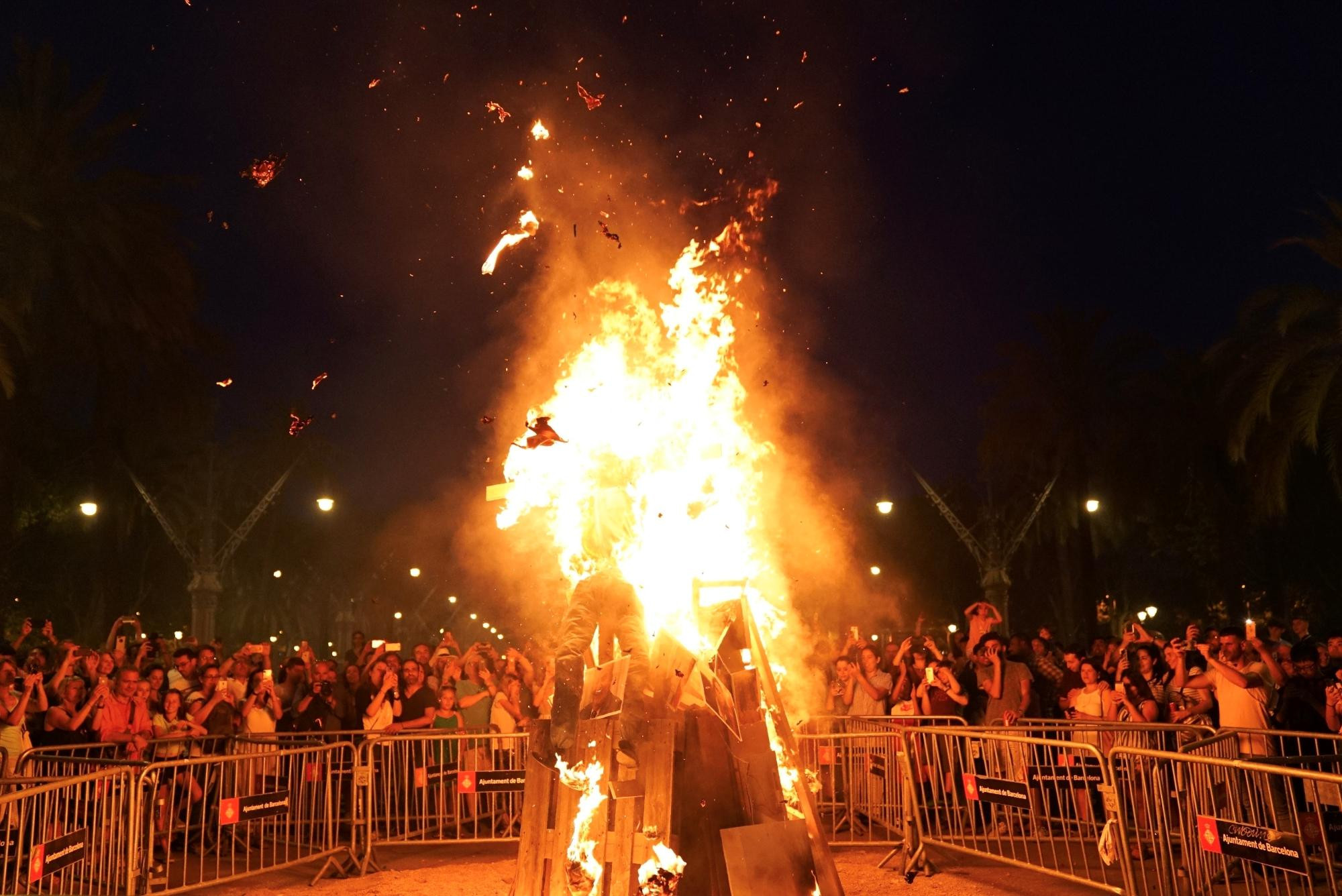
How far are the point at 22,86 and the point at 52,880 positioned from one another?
737 inches

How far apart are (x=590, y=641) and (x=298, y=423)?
110 ft

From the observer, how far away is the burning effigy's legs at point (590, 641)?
7.09 meters

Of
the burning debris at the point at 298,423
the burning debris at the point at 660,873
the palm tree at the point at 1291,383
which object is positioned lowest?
the burning debris at the point at 660,873

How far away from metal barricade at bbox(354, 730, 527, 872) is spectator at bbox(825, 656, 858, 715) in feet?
12.8

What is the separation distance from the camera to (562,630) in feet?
24.8

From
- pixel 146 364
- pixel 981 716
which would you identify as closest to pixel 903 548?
pixel 146 364

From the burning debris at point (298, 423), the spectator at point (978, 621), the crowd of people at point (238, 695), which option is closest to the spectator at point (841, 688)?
the spectator at point (978, 621)

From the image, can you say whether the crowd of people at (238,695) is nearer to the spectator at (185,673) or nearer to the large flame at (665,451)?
the spectator at (185,673)

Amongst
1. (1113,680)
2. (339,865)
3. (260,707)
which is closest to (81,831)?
(339,865)

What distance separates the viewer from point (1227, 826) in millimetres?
6793

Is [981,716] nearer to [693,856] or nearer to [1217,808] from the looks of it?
[1217,808]

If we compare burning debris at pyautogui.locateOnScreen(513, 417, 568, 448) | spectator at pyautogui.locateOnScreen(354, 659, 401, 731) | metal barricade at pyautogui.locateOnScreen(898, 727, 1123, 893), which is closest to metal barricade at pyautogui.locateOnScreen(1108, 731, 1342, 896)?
metal barricade at pyautogui.locateOnScreen(898, 727, 1123, 893)

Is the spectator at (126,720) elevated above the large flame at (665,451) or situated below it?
below

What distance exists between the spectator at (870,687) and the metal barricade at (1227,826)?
10.2 feet
